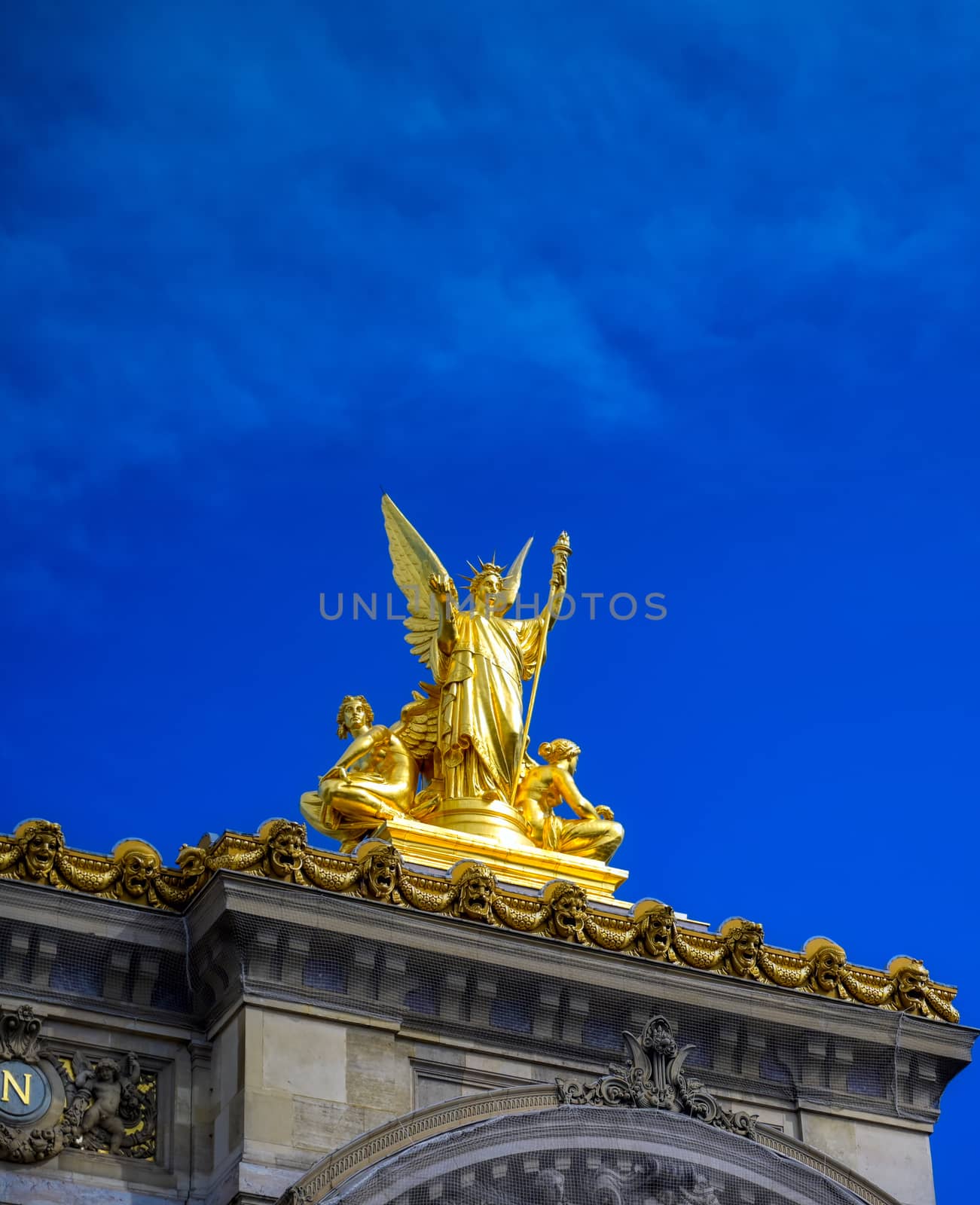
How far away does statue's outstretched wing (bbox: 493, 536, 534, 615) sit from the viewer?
103 feet

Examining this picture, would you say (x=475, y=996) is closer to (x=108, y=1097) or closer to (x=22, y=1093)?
(x=108, y=1097)

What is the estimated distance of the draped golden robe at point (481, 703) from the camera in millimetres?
29703

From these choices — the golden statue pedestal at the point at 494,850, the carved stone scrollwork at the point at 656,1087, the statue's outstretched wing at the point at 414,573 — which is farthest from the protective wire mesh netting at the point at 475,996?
the statue's outstretched wing at the point at 414,573

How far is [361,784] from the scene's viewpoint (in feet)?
95.5

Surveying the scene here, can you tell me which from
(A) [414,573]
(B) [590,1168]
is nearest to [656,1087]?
(B) [590,1168]

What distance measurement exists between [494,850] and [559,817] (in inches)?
58.7

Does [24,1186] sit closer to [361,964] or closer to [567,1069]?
[361,964]

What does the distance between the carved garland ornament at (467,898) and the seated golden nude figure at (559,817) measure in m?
1.49

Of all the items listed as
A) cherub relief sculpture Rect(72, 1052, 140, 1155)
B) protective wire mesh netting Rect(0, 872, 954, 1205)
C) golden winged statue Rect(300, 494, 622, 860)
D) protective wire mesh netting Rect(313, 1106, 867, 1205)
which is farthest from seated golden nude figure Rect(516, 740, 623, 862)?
cherub relief sculpture Rect(72, 1052, 140, 1155)

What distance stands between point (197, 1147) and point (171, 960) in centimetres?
Result: 171

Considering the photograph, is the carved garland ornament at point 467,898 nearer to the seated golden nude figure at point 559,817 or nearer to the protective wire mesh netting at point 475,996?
the protective wire mesh netting at point 475,996

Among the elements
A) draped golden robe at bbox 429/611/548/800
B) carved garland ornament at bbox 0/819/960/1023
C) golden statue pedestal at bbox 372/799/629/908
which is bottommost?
carved garland ornament at bbox 0/819/960/1023

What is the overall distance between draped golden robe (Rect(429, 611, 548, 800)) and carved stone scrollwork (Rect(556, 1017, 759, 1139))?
3.69m

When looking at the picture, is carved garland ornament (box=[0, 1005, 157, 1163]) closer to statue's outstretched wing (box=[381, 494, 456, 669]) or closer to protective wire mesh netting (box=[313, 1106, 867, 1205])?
protective wire mesh netting (box=[313, 1106, 867, 1205])
